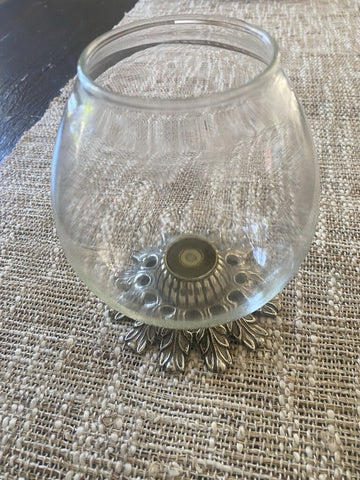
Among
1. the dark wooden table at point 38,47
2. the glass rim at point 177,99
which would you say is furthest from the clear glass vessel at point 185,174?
the dark wooden table at point 38,47

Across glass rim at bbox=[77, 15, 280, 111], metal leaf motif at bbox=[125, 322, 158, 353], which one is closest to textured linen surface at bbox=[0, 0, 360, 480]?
metal leaf motif at bbox=[125, 322, 158, 353]

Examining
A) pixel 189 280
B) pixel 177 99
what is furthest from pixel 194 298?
pixel 177 99

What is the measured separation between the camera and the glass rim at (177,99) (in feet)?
0.79

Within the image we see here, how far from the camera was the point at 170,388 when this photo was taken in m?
0.32

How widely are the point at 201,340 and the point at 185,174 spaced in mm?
133

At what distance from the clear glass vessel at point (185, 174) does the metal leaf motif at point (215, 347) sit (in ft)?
0.06

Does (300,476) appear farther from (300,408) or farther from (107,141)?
(107,141)

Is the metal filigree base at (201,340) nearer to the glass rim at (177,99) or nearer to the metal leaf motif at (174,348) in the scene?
the metal leaf motif at (174,348)

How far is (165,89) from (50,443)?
336 millimetres

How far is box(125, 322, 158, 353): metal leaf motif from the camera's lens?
34cm

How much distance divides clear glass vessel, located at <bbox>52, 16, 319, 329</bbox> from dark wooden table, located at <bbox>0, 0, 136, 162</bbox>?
29cm

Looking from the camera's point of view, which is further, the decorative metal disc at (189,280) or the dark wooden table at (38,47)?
the dark wooden table at (38,47)

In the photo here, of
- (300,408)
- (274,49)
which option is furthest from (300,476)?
(274,49)

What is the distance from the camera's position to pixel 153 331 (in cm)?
35
